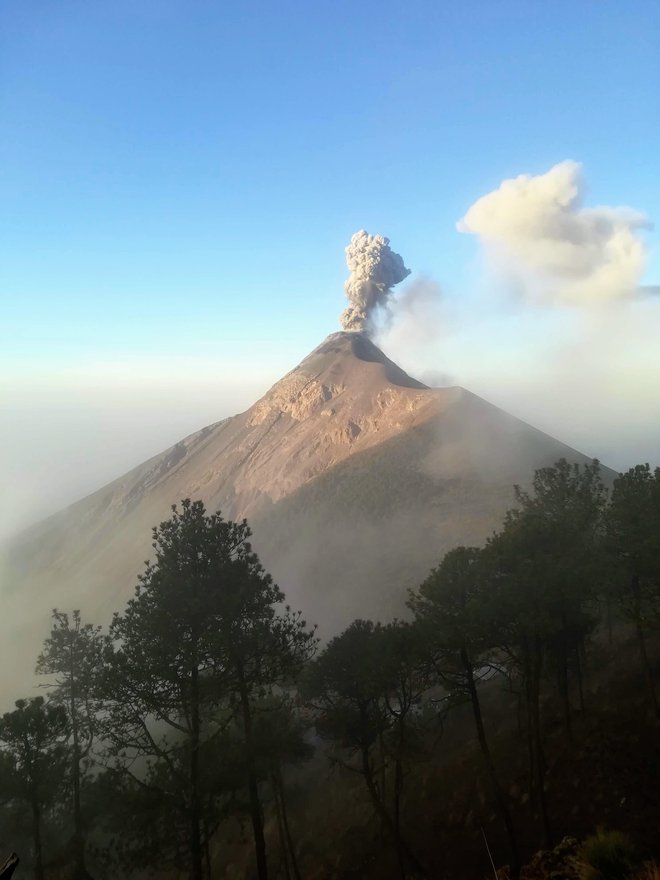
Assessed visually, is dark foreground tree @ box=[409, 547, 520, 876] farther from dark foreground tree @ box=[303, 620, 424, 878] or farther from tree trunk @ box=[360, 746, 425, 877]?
tree trunk @ box=[360, 746, 425, 877]

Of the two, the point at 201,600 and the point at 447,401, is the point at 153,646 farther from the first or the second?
the point at 447,401

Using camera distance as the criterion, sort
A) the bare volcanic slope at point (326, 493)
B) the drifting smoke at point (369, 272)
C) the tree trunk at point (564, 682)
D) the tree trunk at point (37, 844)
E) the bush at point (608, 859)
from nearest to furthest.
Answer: the bush at point (608, 859) < the tree trunk at point (37, 844) < the tree trunk at point (564, 682) < the bare volcanic slope at point (326, 493) < the drifting smoke at point (369, 272)

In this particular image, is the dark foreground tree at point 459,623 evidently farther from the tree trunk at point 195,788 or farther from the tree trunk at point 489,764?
the tree trunk at point 195,788

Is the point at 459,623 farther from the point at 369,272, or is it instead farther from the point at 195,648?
the point at 369,272

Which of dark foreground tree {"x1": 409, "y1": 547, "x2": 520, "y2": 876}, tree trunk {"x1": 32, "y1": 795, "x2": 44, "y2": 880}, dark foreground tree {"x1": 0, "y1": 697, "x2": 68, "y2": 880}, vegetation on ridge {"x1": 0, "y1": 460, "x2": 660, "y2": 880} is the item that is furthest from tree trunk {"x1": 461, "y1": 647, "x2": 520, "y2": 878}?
tree trunk {"x1": 32, "y1": 795, "x2": 44, "y2": 880}

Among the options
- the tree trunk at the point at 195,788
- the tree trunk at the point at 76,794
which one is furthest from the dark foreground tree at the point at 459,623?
the tree trunk at the point at 76,794

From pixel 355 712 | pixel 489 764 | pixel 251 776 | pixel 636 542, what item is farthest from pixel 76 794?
pixel 636 542

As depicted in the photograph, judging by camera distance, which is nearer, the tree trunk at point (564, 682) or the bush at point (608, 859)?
the bush at point (608, 859)
